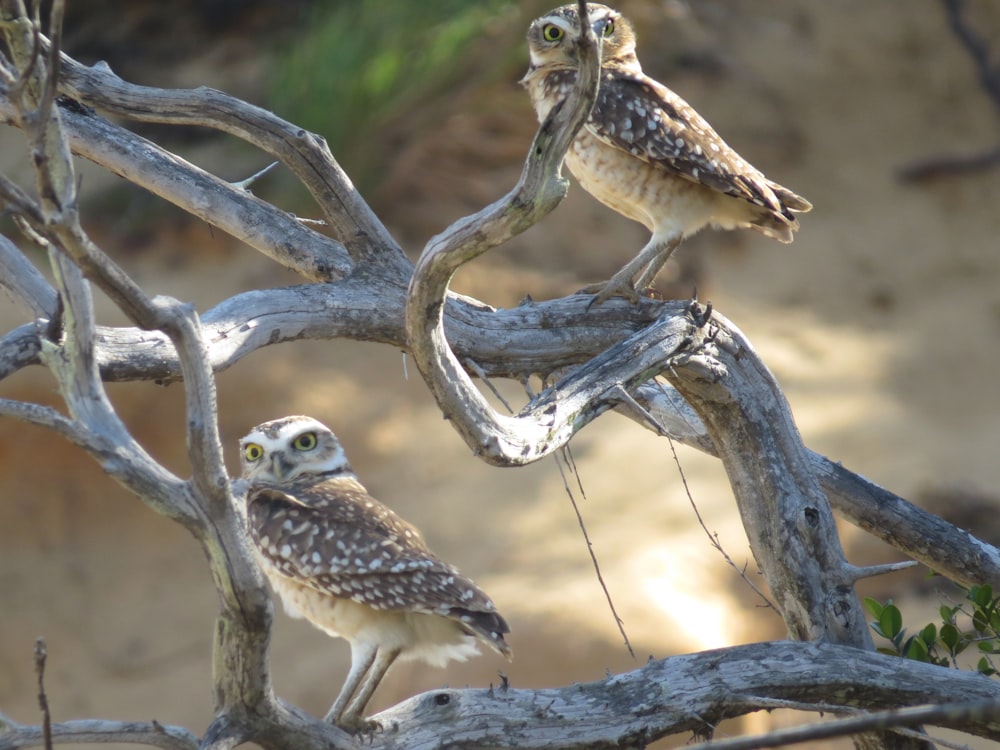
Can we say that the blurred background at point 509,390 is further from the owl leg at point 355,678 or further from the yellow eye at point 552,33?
the owl leg at point 355,678

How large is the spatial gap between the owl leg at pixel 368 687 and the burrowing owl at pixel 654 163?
1.51 meters

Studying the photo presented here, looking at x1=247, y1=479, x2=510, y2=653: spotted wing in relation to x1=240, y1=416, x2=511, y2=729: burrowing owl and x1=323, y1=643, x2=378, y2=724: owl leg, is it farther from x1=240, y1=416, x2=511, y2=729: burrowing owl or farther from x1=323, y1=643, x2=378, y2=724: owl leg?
x1=323, y1=643, x2=378, y2=724: owl leg

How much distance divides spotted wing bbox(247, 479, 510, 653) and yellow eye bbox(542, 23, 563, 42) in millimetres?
1899

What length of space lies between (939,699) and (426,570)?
5.05ft

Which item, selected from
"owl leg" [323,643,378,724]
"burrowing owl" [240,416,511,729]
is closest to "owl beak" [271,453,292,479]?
"burrowing owl" [240,416,511,729]

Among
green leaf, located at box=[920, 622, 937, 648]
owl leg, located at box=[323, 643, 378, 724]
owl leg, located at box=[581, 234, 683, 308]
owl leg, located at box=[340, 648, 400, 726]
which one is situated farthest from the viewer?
owl leg, located at box=[581, 234, 683, 308]

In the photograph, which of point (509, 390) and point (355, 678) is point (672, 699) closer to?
point (355, 678)

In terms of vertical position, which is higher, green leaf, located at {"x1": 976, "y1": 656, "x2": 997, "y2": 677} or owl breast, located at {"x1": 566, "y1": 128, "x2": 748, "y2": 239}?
owl breast, located at {"x1": 566, "y1": 128, "x2": 748, "y2": 239}

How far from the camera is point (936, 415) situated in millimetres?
9773

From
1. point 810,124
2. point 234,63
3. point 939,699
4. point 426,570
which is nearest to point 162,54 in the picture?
point 234,63

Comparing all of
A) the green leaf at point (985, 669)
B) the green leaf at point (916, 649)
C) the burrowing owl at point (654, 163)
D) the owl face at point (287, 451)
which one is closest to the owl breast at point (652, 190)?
the burrowing owl at point (654, 163)

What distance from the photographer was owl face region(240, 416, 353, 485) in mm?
4547

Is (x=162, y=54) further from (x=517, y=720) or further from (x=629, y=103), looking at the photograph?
(x=517, y=720)

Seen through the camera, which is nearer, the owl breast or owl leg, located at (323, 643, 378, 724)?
owl leg, located at (323, 643, 378, 724)
